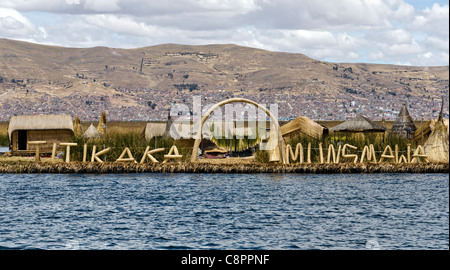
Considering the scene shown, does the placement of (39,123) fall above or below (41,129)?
above

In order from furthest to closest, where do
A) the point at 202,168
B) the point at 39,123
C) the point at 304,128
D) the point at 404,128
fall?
1. the point at 39,123
2. the point at 404,128
3. the point at 304,128
4. the point at 202,168

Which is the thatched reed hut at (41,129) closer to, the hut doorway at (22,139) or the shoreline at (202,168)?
the hut doorway at (22,139)

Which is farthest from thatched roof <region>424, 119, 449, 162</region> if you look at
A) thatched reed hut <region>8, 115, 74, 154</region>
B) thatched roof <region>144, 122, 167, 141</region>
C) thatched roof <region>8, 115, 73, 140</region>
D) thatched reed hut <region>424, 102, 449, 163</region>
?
thatched roof <region>8, 115, 73, 140</region>

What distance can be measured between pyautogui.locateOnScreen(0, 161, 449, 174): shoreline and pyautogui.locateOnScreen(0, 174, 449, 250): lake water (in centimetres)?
36

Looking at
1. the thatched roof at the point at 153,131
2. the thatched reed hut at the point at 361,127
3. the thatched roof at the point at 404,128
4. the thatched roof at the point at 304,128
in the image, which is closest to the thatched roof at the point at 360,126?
the thatched reed hut at the point at 361,127

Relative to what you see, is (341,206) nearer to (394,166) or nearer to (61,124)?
(394,166)

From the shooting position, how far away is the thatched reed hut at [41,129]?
44562mm

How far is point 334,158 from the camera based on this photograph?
3284cm

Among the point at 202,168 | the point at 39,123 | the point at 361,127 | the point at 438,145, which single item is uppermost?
the point at 39,123

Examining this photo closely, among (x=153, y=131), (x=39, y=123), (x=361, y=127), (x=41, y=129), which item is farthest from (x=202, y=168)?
(x=39, y=123)

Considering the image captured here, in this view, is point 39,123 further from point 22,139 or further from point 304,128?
point 304,128

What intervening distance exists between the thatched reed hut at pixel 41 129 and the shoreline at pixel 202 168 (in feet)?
41.3

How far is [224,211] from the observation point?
2219cm

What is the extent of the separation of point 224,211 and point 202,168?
9335mm
